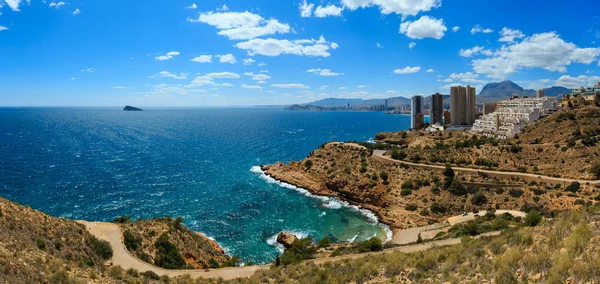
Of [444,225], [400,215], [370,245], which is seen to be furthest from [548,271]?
[400,215]

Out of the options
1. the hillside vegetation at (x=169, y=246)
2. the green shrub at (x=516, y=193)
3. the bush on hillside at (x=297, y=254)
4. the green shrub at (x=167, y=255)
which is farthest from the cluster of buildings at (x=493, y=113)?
the green shrub at (x=167, y=255)

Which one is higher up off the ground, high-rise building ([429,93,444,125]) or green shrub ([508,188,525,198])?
high-rise building ([429,93,444,125])

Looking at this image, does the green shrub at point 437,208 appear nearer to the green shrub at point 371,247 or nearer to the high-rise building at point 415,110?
the green shrub at point 371,247

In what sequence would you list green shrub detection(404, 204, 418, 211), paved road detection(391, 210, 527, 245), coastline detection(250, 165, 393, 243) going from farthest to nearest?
green shrub detection(404, 204, 418, 211), coastline detection(250, 165, 393, 243), paved road detection(391, 210, 527, 245)

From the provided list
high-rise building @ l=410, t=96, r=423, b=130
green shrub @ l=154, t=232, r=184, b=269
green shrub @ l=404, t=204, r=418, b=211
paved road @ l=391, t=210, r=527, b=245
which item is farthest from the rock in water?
high-rise building @ l=410, t=96, r=423, b=130

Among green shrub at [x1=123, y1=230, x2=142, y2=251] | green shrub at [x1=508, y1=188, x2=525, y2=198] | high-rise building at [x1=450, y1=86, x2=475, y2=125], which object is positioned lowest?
green shrub at [x1=508, y1=188, x2=525, y2=198]

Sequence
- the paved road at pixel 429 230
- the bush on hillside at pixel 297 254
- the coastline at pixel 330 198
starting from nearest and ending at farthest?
the bush on hillside at pixel 297 254
the paved road at pixel 429 230
the coastline at pixel 330 198

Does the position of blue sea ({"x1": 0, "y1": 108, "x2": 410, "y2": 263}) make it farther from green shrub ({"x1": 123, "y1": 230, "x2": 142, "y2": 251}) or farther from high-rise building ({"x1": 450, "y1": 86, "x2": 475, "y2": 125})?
high-rise building ({"x1": 450, "y1": 86, "x2": 475, "y2": 125})
